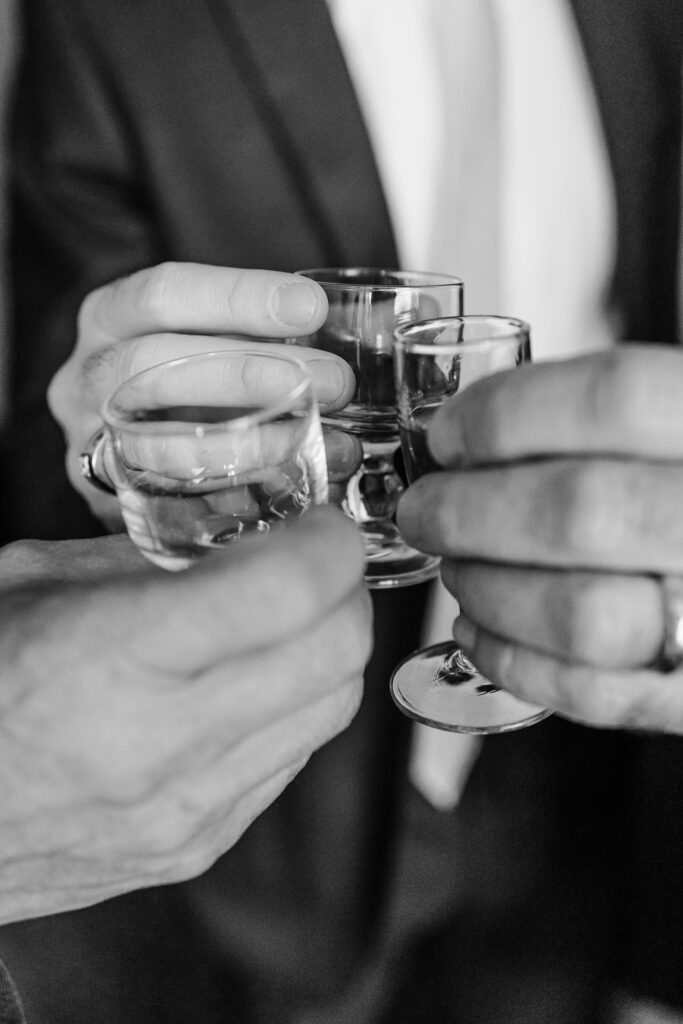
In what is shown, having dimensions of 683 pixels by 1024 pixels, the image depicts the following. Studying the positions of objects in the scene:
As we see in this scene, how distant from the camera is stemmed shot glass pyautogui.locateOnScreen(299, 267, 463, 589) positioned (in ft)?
2.35

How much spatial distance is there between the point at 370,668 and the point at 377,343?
40cm

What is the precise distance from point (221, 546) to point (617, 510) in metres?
0.24

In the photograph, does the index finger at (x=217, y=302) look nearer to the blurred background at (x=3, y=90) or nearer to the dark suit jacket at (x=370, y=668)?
the dark suit jacket at (x=370, y=668)

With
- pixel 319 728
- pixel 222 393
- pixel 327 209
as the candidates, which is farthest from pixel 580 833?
pixel 327 209

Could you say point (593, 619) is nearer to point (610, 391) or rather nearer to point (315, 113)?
point (610, 391)

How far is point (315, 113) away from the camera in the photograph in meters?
0.82

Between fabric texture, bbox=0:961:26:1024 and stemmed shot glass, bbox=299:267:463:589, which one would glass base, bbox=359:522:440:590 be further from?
fabric texture, bbox=0:961:26:1024

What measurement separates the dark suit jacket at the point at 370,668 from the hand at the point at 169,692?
0.29 metres

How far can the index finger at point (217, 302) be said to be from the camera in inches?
26.1

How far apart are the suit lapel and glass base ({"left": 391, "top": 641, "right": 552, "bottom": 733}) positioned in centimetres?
46

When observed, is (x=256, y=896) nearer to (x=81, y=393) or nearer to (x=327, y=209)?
(x=81, y=393)

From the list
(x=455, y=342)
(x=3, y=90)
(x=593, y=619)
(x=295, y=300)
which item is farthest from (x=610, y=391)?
(x=3, y=90)

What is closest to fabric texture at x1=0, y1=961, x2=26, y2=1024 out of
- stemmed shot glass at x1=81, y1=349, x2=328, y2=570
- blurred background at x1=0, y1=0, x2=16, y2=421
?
stemmed shot glass at x1=81, y1=349, x2=328, y2=570

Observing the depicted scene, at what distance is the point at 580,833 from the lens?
2.59ft
